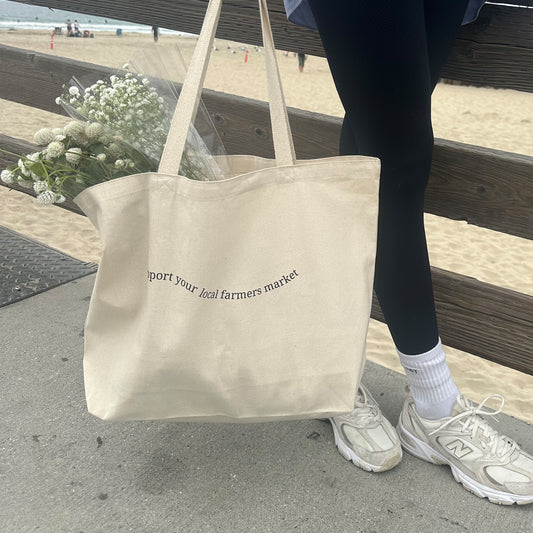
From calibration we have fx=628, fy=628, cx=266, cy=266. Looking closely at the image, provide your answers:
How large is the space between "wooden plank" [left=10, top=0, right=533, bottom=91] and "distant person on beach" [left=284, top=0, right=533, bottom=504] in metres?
0.09

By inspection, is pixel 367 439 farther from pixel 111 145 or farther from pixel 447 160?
pixel 111 145

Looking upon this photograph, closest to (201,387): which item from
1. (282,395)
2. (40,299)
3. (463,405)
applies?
(282,395)

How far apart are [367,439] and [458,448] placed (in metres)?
0.22

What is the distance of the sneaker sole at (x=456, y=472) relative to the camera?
1.48 meters

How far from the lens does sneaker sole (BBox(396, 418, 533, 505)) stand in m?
1.48

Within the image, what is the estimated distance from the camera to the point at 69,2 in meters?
2.42

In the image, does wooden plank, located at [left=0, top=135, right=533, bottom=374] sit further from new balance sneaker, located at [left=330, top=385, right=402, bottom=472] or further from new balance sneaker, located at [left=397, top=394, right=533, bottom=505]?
new balance sneaker, located at [left=330, top=385, right=402, bottom=472]

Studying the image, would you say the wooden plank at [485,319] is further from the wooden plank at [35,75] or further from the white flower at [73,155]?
the wooden plank at [35,75]

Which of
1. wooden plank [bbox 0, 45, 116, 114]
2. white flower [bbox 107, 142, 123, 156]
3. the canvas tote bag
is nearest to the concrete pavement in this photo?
the canvas tote bag

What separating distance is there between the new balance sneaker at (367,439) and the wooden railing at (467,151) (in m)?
0.38

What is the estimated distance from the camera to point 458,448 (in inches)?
61.0

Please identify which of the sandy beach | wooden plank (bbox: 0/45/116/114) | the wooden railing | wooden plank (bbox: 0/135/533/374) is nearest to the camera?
the wooden railing

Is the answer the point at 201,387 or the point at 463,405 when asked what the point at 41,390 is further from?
the point at 463,405

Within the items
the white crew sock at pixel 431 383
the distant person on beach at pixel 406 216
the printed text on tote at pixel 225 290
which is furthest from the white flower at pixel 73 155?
the white crew sock at pixel 431 383
